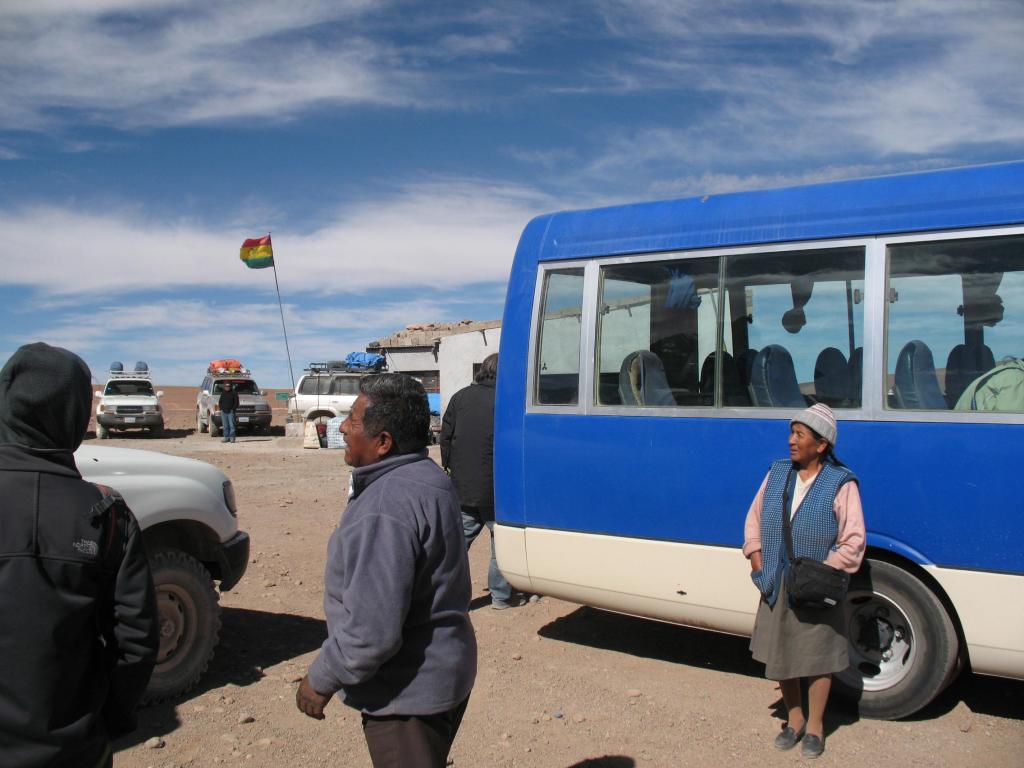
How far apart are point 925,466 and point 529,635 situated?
313cm

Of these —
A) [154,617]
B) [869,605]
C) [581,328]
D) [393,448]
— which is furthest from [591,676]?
[154,617]

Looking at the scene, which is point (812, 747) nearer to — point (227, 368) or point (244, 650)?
point (244, 650)

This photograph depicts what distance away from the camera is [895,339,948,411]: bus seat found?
479 cm

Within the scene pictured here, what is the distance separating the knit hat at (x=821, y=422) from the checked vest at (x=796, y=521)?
0.52 ft

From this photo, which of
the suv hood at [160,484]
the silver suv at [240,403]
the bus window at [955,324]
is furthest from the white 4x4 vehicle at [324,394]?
the bus window at [955,324]

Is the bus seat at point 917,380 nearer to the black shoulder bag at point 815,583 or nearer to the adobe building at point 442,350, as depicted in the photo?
the black shoulder bag at point 815,583

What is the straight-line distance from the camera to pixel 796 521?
4.36 metres

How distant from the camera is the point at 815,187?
5.23 meters

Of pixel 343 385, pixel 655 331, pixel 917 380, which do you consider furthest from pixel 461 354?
pixel 917 380

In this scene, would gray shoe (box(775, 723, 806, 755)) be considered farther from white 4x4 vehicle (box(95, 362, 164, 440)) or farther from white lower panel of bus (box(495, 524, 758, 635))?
white 4x4 vehicle (box(95, 362, 164, 440))

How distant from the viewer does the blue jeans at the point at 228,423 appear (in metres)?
25.7

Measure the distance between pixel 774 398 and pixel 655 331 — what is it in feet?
2.85

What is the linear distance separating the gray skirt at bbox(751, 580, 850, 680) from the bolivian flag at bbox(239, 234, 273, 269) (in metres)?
24.4

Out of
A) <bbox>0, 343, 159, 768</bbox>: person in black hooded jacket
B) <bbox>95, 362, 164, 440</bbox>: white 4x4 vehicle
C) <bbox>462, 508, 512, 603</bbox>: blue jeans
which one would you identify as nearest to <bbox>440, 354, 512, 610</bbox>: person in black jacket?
<bbox>462, 508, 512, 603</bbox>: blue jeans
